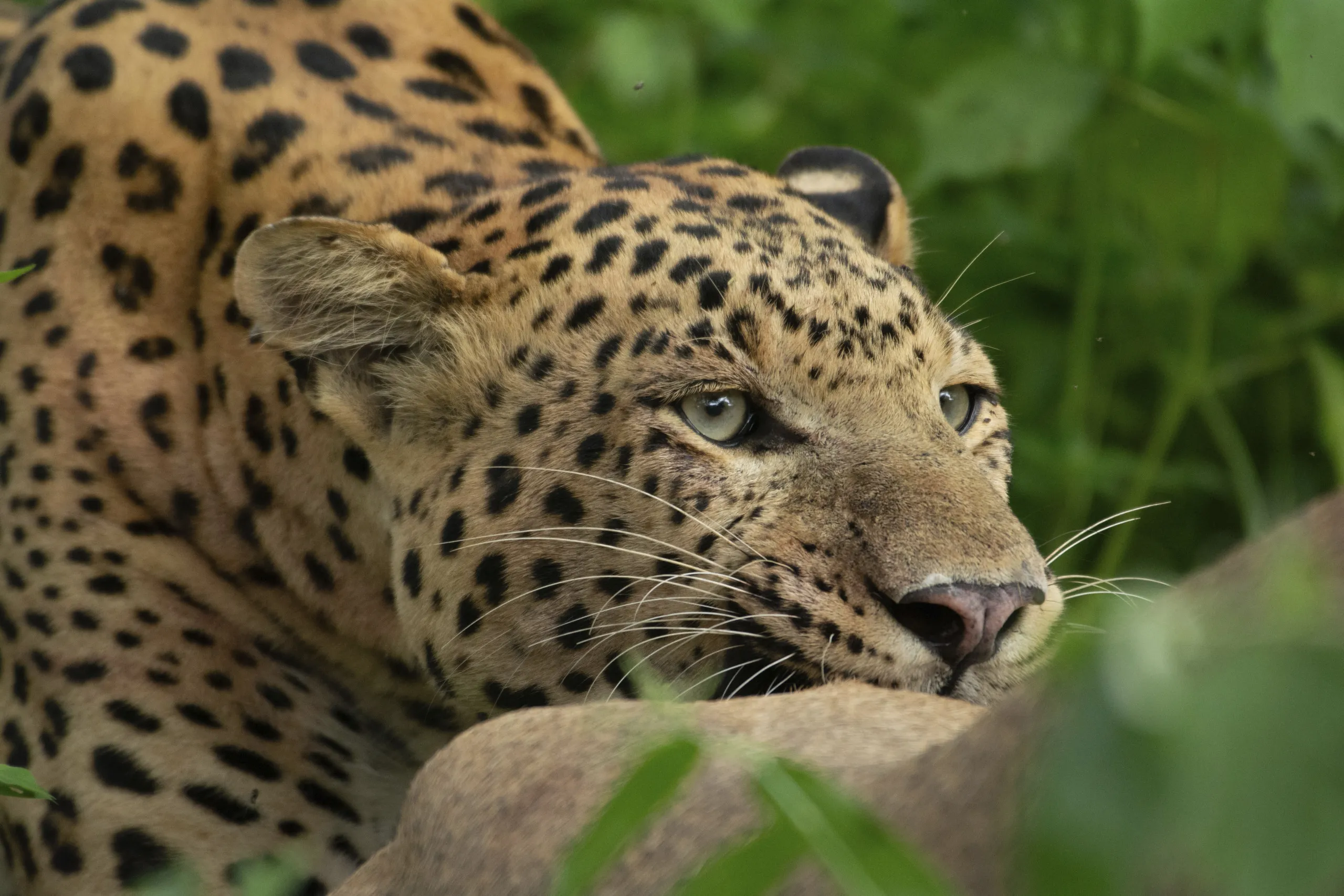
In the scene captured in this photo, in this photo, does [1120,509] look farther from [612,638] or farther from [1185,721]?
[1185,721]

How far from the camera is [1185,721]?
3.52ft

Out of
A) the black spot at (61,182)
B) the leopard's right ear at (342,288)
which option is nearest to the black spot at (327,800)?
the leopard's right ear at (342,288)

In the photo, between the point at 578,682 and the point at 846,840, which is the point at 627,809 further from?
the point at 578,682

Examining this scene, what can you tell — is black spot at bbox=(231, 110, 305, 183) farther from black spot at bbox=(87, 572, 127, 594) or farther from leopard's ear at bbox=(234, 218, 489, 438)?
black spot at bbox=(87, 572, 127, 594)

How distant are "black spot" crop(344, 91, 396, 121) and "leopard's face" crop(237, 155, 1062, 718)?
59cm

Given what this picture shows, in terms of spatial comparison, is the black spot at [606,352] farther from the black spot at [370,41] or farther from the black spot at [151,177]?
the black spot at [370,41]

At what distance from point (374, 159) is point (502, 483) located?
3.16 ft

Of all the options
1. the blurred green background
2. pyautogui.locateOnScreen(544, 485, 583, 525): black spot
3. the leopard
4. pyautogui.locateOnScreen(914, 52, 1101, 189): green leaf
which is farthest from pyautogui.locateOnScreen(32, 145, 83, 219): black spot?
pyautogui.locateOnScreen(914, 52, 1101, 189): green leaf

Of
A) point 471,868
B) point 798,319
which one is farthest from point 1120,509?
point 471,868

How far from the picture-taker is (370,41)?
14.0ft

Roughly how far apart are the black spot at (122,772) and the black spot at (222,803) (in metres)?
0.07

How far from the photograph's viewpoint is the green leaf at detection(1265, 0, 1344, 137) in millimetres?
4344

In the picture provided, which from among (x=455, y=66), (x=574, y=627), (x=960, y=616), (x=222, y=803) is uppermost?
(x=455, y=66)

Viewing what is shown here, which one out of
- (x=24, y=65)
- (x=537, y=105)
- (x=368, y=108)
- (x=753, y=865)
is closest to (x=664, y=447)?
(x=368, y=108)
